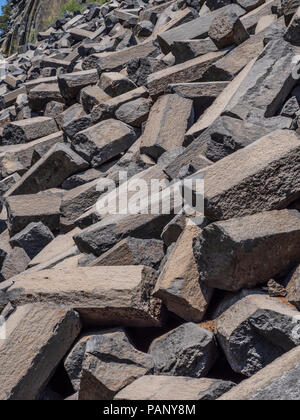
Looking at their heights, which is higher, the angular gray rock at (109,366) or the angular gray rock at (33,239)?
the angular gray rock at (109,366)

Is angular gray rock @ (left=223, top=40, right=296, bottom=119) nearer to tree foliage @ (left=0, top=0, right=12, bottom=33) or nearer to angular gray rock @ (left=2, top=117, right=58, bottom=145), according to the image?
angular gray rock @ (left=2, top=117, right=58, bottom=145)

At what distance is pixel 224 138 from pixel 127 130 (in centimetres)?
200

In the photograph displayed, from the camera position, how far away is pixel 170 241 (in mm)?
3516

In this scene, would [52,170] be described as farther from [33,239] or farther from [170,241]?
[170,241]

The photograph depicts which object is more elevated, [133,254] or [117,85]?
[117,85]

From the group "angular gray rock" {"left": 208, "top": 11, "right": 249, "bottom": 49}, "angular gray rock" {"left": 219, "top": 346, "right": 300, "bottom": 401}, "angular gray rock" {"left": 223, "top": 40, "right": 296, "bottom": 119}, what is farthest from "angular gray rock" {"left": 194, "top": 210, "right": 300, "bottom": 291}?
"angular gray rock" {"left": 208, "top": 11, "right": 249, "bottom": 49}

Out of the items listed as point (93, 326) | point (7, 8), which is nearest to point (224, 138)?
point (93, 326)

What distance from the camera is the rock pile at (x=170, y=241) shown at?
276cm

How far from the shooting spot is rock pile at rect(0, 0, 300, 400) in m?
2.76

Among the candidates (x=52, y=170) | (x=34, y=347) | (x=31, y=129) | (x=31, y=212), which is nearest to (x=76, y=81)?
(x=31, y=129)

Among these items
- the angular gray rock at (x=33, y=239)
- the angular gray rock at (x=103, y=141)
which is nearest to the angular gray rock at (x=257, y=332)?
the angular gray rock at (x=33, y=239)

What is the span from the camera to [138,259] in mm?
3568

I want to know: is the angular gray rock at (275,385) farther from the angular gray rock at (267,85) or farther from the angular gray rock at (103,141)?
the angular gray rock at (103,141)
